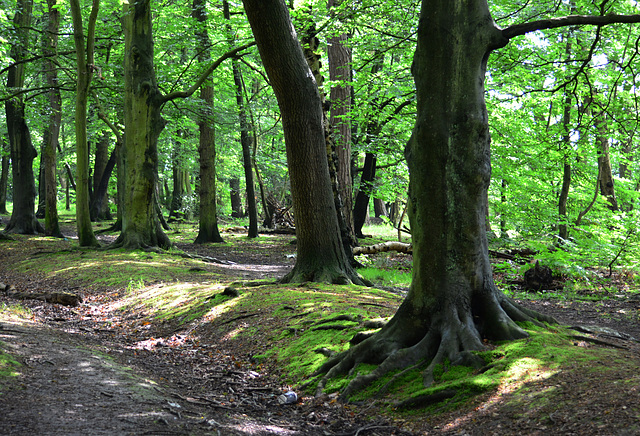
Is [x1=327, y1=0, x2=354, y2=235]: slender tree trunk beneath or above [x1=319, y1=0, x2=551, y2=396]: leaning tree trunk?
above

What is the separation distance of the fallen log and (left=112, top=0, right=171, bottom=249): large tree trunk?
400 centimetres

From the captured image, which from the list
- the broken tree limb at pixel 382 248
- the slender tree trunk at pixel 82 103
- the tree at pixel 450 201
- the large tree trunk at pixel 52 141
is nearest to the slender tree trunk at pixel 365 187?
the broken tree limb at pixel 382 248

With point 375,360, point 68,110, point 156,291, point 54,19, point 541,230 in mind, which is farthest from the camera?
point 68,110

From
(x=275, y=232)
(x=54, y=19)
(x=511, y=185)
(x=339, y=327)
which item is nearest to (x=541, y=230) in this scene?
(x=511, y=185)

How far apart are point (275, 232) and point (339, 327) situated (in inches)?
703

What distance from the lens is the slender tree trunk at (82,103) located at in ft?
43.0

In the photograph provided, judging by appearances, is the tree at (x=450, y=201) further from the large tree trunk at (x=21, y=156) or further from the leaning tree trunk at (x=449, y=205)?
the large tree trunk at (x=21, y=156)

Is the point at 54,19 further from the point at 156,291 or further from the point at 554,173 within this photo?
the point at 554,173

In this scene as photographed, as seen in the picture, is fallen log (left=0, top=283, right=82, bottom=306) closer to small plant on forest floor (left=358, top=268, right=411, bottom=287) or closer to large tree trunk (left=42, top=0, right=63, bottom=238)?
small plant on forest floor (left=358, top=268, right=411, bottom=287)

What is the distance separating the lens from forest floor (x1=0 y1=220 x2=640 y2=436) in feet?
10.4

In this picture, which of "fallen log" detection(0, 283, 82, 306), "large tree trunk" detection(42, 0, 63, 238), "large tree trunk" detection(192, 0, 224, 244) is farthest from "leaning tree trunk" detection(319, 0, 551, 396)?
"large tree trunk" detection(42, 0, 63, 238)

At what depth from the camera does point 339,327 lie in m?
5.72

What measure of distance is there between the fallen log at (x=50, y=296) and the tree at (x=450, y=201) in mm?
5953

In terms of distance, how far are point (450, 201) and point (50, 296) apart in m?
7.56
